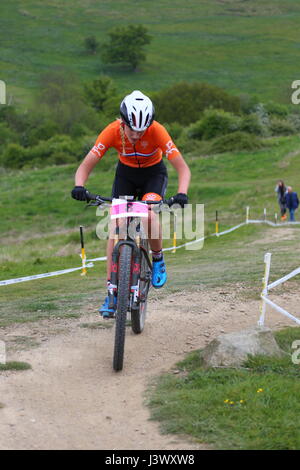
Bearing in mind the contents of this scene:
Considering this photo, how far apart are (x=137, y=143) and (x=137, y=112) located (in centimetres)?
59

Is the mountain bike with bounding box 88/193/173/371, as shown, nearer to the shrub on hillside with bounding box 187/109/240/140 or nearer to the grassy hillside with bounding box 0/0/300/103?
the shrub on hillside with bounding box 187/109/240/140

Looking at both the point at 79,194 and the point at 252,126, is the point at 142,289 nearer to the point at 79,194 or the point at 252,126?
the point at 79,194

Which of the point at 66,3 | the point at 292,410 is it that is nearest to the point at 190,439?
the point at 292,410

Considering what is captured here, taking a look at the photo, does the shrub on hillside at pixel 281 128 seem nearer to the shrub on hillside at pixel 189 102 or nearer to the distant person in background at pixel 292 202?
the shrub on hillside at pixel 189 102

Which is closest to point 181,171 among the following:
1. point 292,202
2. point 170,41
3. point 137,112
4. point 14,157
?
point 137,112

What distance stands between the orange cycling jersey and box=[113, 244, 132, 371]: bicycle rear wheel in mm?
1252

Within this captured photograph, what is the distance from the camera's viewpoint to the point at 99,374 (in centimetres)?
641

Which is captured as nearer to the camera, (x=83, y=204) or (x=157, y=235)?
(x=157, y=235)

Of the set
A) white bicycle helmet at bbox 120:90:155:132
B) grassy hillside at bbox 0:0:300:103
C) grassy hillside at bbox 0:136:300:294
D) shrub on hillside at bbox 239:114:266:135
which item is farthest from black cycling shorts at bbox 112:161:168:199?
grassy hillside at bbox 0:0:300:103

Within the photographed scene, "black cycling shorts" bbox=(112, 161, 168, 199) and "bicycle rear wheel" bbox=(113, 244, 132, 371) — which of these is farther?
"black cycling shorts" bbox=(112, 161, 168, 199)

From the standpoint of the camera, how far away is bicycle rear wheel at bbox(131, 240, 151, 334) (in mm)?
7035

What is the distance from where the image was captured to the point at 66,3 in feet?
504

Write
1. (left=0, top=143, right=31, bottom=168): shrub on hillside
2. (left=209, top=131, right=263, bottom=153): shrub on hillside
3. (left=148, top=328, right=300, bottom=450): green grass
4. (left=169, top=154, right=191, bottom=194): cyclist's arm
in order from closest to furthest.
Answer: (left=148, top=328, right=300, bottom=450): green grass
(left=169, top=154, right=191, bottom=194): cyclist's arm
(left=209, top=131, right=263, bottom=153): shrub on hillside
(left=0, top=143, right=31, bottom=168): shrub on hillside

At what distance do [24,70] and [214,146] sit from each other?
72.6m
